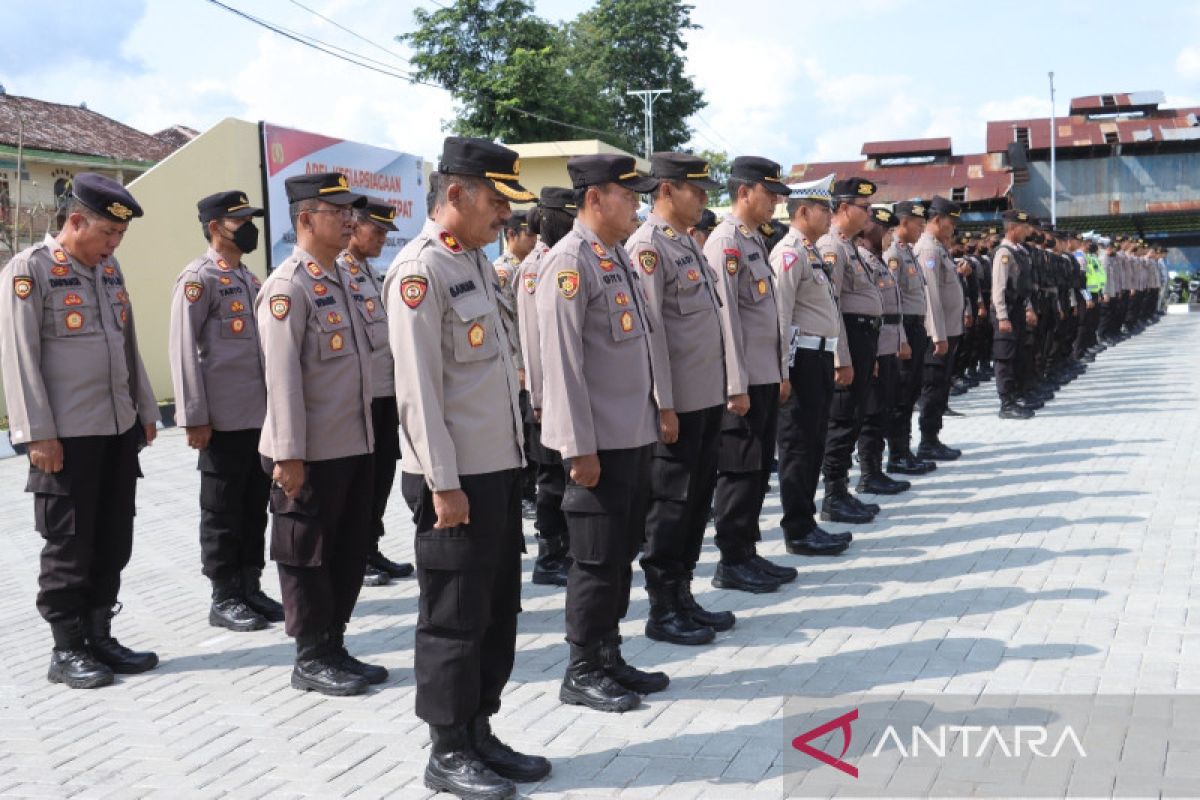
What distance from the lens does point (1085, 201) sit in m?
45.3

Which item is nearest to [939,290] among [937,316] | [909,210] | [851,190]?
[937,316]

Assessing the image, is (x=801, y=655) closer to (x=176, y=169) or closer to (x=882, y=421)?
(x=882, y=421)

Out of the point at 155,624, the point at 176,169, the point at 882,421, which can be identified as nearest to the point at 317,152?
the point at 176,169

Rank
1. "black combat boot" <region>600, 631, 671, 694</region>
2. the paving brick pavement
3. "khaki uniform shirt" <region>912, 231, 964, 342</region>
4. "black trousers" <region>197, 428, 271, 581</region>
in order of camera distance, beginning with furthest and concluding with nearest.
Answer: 1. "khaki uniform shirt" <region>912, 231, 964, 342</region>
2. "black trousers" <region>197, 428, 271, 581</region>
3. "black combat boot" <region>600, 631, 671, 694</region>
4. the paving brick pavement

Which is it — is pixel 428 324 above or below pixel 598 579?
above

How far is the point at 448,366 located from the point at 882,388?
538 centimetres

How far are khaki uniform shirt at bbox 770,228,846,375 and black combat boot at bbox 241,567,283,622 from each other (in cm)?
312

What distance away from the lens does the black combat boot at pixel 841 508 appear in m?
7.46

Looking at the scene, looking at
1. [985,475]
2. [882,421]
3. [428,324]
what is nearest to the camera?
[428,324]

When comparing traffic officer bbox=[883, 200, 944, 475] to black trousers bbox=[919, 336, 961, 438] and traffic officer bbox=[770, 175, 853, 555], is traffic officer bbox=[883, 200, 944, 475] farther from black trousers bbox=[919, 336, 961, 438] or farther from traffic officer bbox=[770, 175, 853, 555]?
traffic officer bbox=[770, 175, 853, 555]

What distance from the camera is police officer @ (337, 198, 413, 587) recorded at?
593 cm

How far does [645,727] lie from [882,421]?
4881 mm

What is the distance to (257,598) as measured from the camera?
5648mm

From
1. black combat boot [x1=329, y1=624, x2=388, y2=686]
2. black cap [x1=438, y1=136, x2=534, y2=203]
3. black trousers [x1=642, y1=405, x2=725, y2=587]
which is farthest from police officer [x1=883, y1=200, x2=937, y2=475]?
black cap [x1=438, y1=136, x2=534, y2=203]
